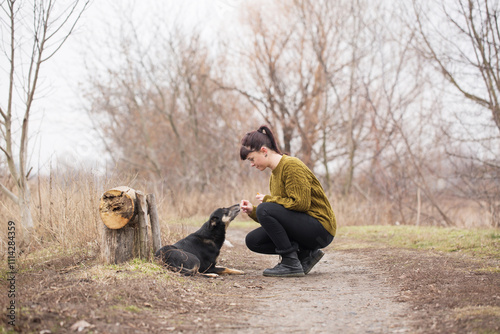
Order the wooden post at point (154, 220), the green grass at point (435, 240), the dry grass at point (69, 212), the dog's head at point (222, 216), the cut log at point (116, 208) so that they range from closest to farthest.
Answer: the cut log at point (116, 208), the wooden post at point (154, 220), the dog's head at point (222, 216), the dry grass at point (69, 212), the green grass at point (435, 240)

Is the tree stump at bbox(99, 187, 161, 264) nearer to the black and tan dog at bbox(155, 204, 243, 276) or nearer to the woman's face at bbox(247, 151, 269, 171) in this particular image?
the black and tan dog at bbox(155, 204, 243, 276)

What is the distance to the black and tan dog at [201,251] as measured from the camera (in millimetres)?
5039

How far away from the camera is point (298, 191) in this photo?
4.93 m

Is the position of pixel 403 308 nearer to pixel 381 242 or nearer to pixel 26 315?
pixel 26 315

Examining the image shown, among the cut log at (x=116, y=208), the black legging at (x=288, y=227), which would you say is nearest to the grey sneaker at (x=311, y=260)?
the black legging at (x=288, y=227)

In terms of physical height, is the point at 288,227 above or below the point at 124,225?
below

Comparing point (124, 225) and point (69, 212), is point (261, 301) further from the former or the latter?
point (69, 212)

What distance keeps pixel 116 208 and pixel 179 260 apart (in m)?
0.94

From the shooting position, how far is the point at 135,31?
20.0 metres

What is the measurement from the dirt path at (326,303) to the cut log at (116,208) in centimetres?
141

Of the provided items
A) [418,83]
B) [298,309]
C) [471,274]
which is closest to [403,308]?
[298,309]

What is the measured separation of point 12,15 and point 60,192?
2653 mm

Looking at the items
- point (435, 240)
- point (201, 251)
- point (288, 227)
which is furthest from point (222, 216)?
point (435, 240)

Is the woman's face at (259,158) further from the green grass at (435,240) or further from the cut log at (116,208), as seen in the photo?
the green grass at (435,240)
